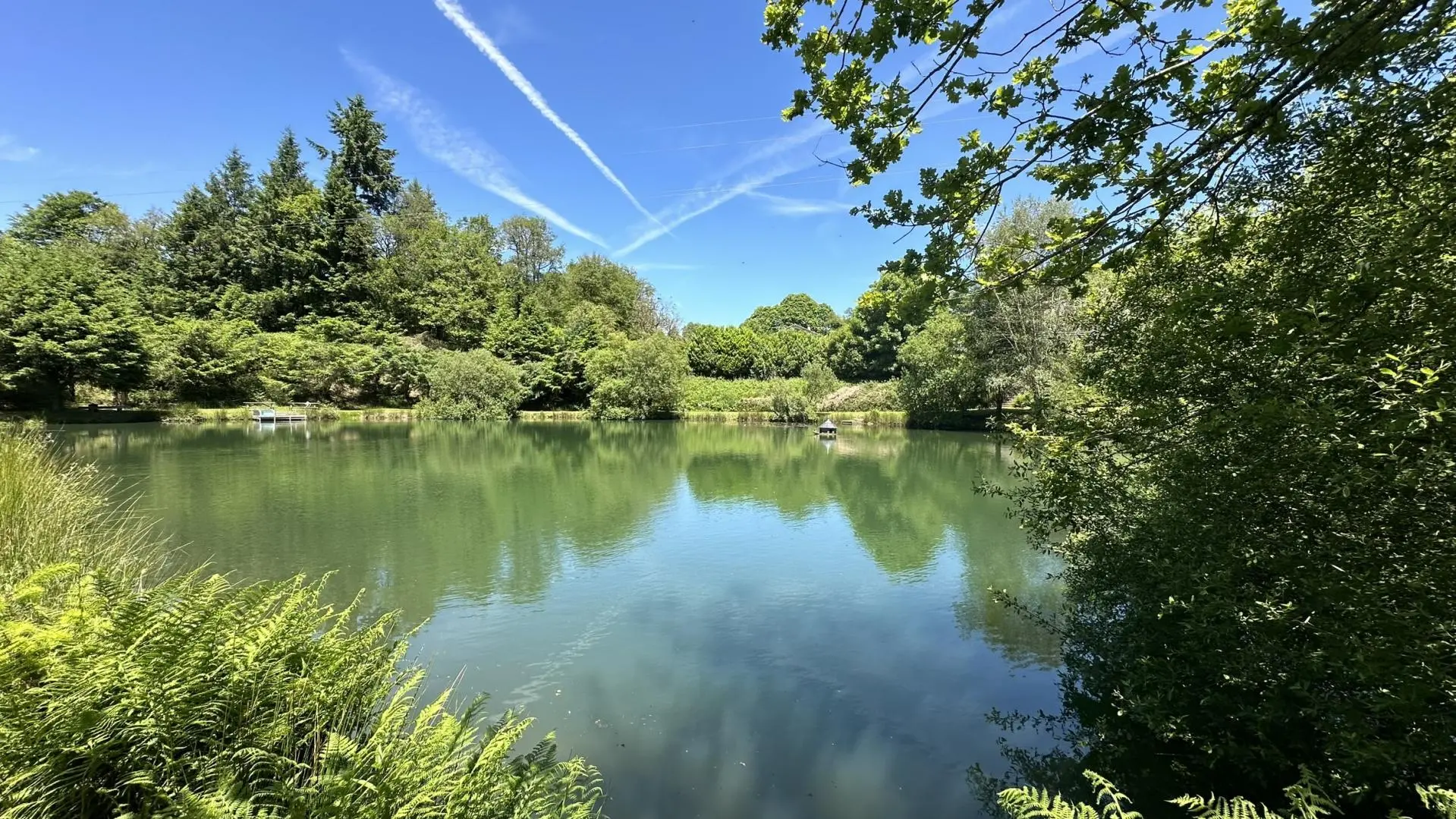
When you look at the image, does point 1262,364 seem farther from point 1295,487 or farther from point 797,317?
point 797,317

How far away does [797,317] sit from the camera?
72.9 meters

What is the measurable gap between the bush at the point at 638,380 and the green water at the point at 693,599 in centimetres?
2115

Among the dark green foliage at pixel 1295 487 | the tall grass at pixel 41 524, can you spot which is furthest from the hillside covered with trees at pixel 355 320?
the tall grass at pixel 41 524

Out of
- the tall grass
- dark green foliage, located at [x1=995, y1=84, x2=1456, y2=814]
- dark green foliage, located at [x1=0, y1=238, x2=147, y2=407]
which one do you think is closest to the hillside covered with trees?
dark green foliage, located at [x1=0, y1=238, x2=147, y2=407]

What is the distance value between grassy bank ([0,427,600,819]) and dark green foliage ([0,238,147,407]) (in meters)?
33.0

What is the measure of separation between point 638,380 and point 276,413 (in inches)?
755

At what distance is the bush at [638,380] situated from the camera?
39594mm

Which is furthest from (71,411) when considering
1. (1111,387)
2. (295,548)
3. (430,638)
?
(1111,387)

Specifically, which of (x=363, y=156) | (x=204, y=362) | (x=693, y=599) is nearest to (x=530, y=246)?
(x=363, y=156)

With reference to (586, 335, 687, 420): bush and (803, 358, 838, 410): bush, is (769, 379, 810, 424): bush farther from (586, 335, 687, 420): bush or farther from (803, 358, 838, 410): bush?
(586, 335, 687, 420): bush

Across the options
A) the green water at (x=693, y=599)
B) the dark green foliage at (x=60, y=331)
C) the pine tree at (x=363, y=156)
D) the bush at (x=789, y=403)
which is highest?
the pine tree at (x=363, y=156)

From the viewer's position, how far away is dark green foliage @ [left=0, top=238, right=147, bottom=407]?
24.8m

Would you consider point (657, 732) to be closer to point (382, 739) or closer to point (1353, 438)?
point (382, 739)

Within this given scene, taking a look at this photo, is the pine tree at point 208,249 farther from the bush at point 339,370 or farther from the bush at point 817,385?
the bush at point 817,385
